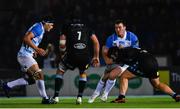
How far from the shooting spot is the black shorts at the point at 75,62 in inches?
480

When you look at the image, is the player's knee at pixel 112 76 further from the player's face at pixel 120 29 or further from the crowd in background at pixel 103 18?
the crowd in background at pixel 103 18

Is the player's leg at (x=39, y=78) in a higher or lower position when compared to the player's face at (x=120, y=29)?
lower

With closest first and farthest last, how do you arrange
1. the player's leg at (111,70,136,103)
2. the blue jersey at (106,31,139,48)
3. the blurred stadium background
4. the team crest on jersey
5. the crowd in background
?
1. the team crest on jersey
2. the blue jersey at (106,31,139,48)
3. the player's leg at (111,70,136,103)
4. the blurred stadium background
5. the crowd in background

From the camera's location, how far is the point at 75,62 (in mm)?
12234

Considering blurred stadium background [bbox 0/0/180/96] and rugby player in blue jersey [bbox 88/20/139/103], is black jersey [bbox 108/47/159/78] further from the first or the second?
blurred stadium background [bbox 0/0/180/96]

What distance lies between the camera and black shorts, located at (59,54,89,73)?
12204 mm

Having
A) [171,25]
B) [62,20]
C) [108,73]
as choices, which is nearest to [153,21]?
[171,25]

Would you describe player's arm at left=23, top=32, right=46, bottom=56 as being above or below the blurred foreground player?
above

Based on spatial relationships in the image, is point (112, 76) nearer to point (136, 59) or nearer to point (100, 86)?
point (100, 86)

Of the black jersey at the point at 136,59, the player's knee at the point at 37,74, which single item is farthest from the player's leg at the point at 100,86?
the player's knee at the point at 37,74

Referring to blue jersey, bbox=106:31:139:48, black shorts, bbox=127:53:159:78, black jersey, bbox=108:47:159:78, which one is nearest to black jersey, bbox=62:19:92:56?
black jersey, bbox=108:47:159:78

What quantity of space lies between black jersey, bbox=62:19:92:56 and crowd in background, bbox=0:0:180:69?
9757mm

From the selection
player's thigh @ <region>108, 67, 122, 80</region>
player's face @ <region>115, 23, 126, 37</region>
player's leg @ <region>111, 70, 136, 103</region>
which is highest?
player's face @ <region>115, 23, 126, 37</region>

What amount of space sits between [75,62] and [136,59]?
1237 millimetres
